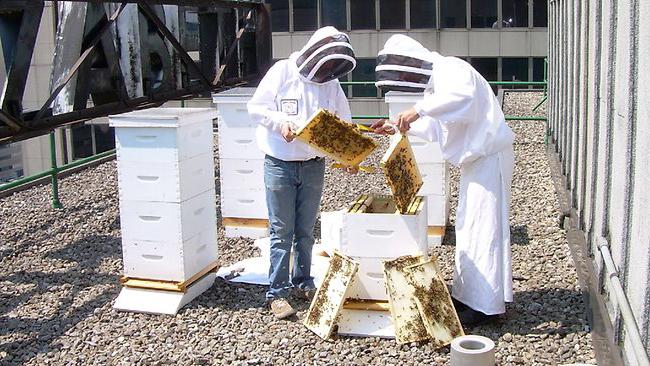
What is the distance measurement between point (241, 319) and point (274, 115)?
3.98ft

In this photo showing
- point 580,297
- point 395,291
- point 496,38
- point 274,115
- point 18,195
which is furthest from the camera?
point 496,38

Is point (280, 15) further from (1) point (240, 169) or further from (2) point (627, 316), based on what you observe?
(2) point (627, 316)

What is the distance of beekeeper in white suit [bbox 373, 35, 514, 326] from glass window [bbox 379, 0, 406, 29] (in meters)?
23.1

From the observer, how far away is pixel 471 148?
3977 mm

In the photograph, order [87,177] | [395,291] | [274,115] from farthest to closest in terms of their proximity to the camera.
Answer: [87,177], [274,115], [395,291]

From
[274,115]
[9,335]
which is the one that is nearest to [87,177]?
Answer: [9,335]

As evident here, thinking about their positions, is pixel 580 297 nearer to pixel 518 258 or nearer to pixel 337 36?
pixel 518 258

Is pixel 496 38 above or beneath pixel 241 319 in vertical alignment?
above

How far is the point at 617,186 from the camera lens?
3611 mm

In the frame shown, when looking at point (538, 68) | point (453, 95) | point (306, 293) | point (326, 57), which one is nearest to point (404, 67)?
point (453, 95)

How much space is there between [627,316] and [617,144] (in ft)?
3.42

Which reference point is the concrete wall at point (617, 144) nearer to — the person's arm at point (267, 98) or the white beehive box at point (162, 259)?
the person's arm at point (267, 98)

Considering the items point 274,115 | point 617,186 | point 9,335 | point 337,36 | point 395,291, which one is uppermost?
point 337,36

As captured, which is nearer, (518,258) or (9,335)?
(9,335)
